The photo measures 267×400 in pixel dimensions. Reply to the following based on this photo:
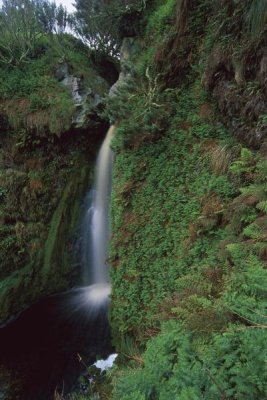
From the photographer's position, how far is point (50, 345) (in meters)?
7.50

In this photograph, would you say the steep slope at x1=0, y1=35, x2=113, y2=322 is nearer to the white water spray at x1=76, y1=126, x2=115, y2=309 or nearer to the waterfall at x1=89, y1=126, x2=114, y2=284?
the white water spray at x1=76, y1=126, x2=115, y2=309

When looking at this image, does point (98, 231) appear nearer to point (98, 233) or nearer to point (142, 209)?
point (98, 233)

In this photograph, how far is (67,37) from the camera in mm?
13680

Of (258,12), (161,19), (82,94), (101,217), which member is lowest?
(101,217)

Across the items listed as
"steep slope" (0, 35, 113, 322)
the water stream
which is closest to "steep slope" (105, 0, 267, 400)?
the water stream

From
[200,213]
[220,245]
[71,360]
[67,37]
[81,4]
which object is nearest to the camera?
[220,245]

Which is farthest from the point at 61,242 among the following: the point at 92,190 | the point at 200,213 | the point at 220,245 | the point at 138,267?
the point at 220,245

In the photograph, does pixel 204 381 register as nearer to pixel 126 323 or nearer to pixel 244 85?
pixel 126 323

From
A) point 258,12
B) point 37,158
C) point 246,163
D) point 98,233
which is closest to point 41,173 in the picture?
point 37,158

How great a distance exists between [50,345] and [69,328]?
2.02 ft

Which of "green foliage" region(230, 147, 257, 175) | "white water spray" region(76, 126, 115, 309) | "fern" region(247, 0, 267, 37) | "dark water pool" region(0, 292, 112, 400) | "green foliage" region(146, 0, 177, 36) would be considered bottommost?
"dark water pool" region(0, 292, 112, 400)

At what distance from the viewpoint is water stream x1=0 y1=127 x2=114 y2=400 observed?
647cm

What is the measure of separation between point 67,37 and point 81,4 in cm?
151

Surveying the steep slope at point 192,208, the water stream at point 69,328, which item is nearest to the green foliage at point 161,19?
the steep slope at point 192,208
